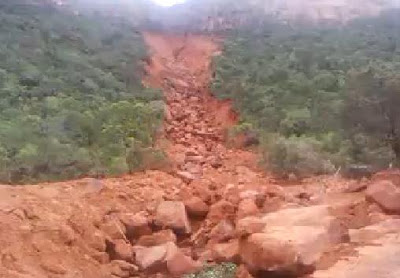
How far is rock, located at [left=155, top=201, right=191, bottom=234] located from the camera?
7762mm

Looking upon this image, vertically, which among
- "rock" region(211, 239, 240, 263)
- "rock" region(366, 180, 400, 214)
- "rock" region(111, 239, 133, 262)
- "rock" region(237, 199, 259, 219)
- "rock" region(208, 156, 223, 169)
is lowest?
"rock" region(208, 156, 223, 169)

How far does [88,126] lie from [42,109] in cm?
136

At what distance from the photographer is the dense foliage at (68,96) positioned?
399 inches

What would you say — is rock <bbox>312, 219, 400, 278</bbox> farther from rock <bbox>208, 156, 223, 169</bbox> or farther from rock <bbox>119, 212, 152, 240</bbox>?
rock <bbox>208, 156, 223, 169</bbox>

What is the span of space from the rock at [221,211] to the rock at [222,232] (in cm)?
26

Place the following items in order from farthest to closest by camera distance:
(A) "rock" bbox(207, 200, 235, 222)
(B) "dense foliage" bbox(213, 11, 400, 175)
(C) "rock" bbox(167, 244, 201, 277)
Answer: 1. (B) "dense foliage" bbox(213, 11, 400, 175)
2. (A) "rock" bbox(207, 200, 235, 222)
3. (C) "rock" bbox(167, 244, 201, 277)

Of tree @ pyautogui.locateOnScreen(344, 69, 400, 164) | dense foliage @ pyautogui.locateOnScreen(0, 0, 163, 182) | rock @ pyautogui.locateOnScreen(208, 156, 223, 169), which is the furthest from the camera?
rock @ pyautogui.locateOnScreen(208, 156, 223, 169)

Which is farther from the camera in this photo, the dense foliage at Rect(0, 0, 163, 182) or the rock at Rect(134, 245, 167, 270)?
the dense foliage at Rect(0, 0, 163, 182)

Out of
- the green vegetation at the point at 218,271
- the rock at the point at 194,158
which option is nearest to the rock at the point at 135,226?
the green vegetation at the point at 218,271

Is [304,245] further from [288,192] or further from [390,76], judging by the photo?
[390,76]

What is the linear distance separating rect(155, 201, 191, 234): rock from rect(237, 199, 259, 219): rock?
684 mm

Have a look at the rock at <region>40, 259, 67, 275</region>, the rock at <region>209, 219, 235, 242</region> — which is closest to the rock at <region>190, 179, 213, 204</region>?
the rock at <region>209, 219, 235, 242</region>

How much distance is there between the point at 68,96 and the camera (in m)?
14.2

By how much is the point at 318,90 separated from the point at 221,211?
7766 millimetres
